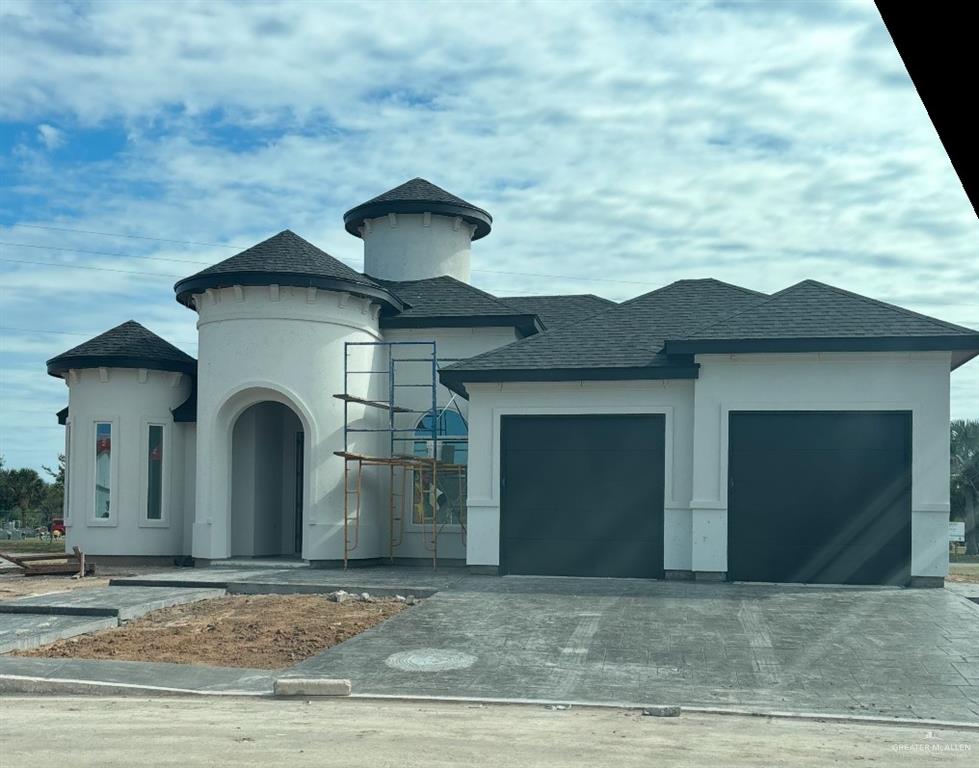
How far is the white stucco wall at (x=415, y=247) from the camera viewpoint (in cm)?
2594

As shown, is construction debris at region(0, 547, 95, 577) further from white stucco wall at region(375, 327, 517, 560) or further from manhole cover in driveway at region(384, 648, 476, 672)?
manhole cover in driveway at region(384, 648, 476, 672)

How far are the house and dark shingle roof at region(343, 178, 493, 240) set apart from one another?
56mm

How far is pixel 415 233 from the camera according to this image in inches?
1026

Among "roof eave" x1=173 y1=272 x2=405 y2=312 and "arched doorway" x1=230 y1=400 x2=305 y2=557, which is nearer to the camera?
"roof eave" x1=173 y1=272 x2=405 y2=312

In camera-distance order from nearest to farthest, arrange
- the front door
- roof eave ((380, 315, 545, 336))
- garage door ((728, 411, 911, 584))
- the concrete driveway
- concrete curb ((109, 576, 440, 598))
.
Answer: the concrete driveway < concrete curb ((109, 576, 440, 598)) < garage door ((728, 411, 911, 584)) < roof eave ((380, 315, 545, 336)) < the front door

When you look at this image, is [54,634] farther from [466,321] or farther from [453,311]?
[453,311]

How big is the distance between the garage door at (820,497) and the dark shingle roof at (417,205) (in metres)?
10.5

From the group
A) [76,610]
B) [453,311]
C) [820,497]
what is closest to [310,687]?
[76,610]

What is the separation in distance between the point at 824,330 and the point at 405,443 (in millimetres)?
9312

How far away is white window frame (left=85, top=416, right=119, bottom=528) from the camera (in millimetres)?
23109

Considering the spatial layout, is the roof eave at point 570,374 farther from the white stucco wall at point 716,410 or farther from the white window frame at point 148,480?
the white window frame at point 148,480

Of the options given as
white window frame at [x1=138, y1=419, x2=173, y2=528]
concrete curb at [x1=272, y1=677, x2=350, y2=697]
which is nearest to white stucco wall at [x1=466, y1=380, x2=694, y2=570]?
white window frame at [x1=138, y1=419, x2=173, y2=528]

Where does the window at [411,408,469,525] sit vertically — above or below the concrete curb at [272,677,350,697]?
above

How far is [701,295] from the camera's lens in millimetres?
21922
